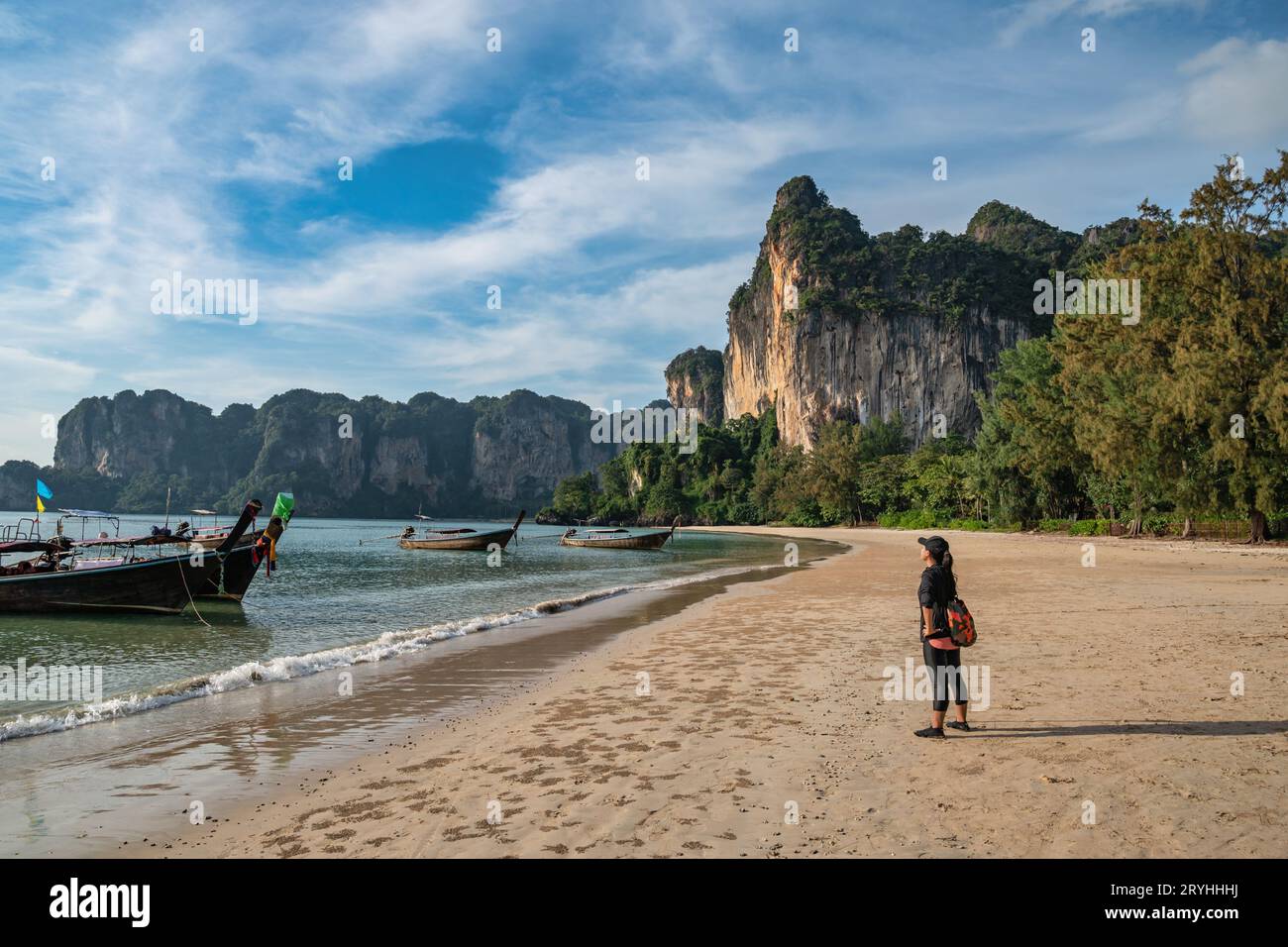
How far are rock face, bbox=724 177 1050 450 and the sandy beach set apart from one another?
115 m

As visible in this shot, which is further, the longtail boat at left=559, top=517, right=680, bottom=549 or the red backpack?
the longtail boat at left=559, top=517, right=680, bottom=549

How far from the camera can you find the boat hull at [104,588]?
1980 centimetres

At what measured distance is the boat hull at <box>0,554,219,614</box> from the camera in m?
19.8

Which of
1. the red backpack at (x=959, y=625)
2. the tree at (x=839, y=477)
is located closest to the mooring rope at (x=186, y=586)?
the red backpack at (x=959, y=625)

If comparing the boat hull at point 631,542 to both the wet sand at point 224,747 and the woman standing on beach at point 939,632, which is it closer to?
the wet sand at point 224,747

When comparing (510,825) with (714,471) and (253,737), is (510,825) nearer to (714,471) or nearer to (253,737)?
(253,737)

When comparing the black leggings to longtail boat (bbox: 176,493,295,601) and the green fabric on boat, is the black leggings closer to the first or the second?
the green fabric on boat

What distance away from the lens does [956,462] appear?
74.7 meters

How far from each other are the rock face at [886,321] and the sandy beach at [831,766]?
379 feet

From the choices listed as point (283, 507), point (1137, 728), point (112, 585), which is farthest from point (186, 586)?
point (1137, 728)

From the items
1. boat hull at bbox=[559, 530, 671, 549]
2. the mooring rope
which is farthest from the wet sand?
boat hull at bbox=[559, 530, 671, 549]
